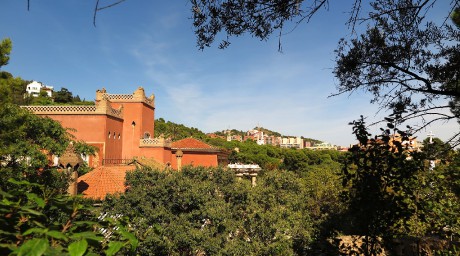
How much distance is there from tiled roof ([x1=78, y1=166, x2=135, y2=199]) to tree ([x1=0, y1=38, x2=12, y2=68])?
18.9ft

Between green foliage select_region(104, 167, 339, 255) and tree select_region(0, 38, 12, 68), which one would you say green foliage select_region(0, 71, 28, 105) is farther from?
green foliage select_region(104, 167, 339, 255)

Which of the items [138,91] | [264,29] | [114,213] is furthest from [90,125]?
[264,29]

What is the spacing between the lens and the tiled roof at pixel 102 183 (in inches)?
551

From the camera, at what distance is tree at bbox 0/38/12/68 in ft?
37.7

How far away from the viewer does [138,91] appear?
926 inches

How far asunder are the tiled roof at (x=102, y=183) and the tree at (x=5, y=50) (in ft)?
18.9

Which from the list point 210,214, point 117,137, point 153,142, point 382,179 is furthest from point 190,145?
point 382,179

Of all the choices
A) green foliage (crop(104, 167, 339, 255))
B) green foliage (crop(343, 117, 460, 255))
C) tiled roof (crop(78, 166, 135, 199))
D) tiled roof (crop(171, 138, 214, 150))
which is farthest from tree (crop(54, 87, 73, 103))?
green foliage (crop(343, 117, 460, 255))

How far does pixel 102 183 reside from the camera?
566 inches

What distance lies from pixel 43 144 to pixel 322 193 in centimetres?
1483

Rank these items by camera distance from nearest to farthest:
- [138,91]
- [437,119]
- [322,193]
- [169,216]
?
[437,119] < [169,216] < [322,193] < [138,91]

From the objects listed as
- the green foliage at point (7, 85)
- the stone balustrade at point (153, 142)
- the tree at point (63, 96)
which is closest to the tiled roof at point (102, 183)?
the green foliage at point (7, 85)

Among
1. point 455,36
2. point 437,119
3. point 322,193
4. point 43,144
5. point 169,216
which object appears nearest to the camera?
point 437,119

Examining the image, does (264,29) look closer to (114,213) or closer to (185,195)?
(185,195)
